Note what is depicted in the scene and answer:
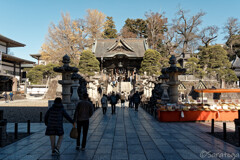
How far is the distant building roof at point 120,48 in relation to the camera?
36.5m

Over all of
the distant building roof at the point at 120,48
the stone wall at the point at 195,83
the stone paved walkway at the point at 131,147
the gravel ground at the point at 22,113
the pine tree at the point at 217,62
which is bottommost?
the gravel ground at the point at 22,113

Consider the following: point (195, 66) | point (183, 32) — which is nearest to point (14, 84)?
point (195, 66)

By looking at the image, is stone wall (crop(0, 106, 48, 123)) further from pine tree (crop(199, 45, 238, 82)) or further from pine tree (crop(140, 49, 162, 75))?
pine tree (crop(199, 45, 238, 82))

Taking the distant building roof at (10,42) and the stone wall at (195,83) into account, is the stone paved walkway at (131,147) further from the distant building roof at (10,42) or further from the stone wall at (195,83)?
the distant building roof at (10,42)

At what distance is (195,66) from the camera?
30.1m

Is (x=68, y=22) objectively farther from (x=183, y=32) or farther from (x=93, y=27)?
(x=183, y=32)

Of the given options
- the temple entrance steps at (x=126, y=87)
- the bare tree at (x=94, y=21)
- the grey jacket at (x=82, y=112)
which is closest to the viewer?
the grey jacket at (x=82, y=112)

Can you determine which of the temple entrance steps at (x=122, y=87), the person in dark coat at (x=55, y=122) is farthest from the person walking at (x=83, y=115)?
the temple entrance steps at (x=122, y=87)

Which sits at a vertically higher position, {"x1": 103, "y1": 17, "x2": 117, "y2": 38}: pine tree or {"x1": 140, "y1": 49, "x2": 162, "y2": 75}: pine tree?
{"x1": 103, "y1": 17, "x2": 117, "y2": 38}: pine tree

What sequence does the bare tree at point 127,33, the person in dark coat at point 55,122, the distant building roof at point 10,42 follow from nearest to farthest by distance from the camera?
the person in dark coat at point 55,122 → the distant building roof at point 10,42 → the bare tree at point 127,33

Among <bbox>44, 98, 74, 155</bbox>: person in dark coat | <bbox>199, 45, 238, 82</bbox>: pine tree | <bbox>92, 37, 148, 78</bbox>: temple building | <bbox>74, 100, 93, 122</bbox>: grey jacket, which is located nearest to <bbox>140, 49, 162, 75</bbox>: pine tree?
<bbox>92, 37, 148, 78</bbox>: temple building

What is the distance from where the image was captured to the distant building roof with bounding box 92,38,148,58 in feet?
120

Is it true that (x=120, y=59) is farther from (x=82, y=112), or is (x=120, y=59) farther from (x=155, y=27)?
(x=82, y=112)

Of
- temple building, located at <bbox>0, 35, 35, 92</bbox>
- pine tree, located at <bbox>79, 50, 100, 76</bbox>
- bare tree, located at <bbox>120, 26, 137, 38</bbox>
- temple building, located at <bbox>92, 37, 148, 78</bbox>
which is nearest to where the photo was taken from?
pine tree, located at <bbox>79, 50, 100, 76</bbox>
